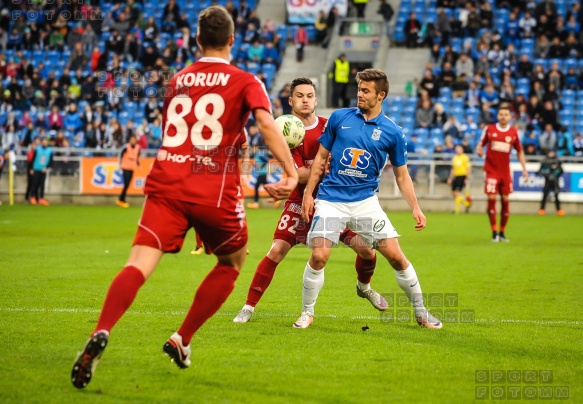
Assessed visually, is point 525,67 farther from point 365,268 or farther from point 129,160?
point 365,268

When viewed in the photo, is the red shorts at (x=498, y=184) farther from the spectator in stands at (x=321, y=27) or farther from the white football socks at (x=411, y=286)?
the spectator in stands at (x=321, y=27)

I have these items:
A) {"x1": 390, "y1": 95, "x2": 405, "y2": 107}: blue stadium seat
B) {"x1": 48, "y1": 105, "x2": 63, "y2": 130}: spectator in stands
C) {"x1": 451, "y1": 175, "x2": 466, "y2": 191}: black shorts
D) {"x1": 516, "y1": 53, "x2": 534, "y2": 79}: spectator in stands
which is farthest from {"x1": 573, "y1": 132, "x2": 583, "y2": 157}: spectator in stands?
{"x1": 48, "y1": 105, "x2": 63, "y2": 130}: spectator in stands

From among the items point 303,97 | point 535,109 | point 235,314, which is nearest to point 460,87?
point 535,109

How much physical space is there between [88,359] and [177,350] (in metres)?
0.70

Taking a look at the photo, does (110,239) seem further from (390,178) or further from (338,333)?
(390,178)

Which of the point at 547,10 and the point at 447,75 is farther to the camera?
the point at 547,10

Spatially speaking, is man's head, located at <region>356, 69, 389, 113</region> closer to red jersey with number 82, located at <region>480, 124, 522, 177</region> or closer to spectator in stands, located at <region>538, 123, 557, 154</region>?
red jersey with number 82, located at <region>480, 124, 522, 177</region>

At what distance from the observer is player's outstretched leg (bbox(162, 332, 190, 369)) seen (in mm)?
5762

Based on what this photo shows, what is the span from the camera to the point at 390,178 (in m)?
27.8

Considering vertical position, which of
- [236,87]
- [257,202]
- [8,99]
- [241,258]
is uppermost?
[236,87]

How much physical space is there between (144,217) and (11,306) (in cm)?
376

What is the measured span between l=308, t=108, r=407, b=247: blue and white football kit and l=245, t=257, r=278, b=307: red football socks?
75 cm

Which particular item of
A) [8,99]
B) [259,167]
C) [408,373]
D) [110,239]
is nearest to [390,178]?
[259,167]

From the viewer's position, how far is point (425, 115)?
29.9 m
